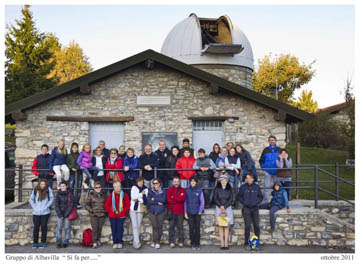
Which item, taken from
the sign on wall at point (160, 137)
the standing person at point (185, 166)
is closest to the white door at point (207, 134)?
the sign on wall at point (160, 137)

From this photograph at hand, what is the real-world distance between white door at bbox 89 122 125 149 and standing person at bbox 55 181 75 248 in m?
3.08

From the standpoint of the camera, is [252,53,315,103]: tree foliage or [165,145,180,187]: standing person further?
[252,53,315,103]: tree foliage

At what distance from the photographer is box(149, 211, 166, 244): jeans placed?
773cm

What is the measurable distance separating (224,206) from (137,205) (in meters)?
1.89

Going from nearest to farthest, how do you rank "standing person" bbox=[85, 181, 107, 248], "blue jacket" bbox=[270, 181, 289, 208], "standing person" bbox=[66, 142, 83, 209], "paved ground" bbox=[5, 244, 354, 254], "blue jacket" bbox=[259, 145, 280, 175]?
1. "paved ground" bbox=[5, 244, 354, 254]
2. "standing person" bbox=[85, 181, 107, 248]
3. "blue jacket" bbox=[270, 181, 289, 208]
4. "standing person" bbox=[66, 142, 83, 209]
5. "blue jacket" bbox=[259, 145, 280, 175]

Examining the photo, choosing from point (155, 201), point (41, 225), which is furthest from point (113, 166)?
point (41, 225)

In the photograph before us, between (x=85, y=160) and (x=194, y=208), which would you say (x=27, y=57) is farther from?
(x=194, y=208)

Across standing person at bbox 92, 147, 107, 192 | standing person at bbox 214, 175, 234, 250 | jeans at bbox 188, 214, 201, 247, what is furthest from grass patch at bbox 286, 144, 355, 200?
standing person at bbox 92, 147, 107, 192

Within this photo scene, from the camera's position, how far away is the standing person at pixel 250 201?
768 cm

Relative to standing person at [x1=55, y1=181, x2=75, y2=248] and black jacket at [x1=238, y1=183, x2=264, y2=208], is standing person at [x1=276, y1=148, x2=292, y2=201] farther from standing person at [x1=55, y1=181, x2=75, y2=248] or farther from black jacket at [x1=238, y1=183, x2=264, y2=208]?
standing person at [x1=55, y1=181, x2=75, y2=248]

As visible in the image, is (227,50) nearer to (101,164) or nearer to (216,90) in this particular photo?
(216,90)

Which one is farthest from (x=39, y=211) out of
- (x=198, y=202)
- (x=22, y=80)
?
(x=22, y=80)

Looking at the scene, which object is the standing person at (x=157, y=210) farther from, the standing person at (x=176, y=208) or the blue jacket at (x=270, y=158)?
the blue jacket at (x=270, y=158)

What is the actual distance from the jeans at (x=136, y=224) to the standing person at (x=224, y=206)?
5.55 ft
